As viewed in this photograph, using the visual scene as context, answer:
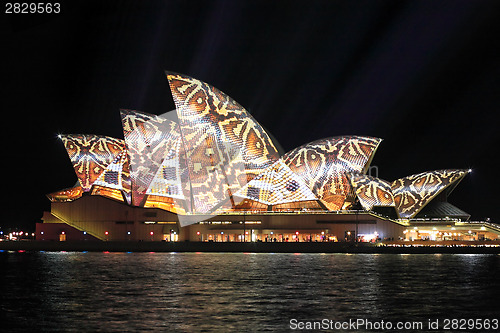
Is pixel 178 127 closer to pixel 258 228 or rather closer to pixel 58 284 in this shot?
pixel 258 228

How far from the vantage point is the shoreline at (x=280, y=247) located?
71312mm

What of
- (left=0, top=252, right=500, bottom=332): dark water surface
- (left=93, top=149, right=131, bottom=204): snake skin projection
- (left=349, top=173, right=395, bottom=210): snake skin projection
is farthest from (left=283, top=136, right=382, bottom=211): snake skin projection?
(left=0, top=252, right=500, bottom=332): dark water surface

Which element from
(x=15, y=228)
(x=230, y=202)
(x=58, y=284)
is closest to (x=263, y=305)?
(x=58, y=284)

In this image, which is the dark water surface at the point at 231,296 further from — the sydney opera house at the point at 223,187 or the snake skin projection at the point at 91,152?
the snake skin projection at the point at 91,152

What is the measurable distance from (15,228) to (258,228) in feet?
146

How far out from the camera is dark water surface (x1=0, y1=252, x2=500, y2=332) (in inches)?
974

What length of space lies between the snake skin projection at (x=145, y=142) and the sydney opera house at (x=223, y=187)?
0.36 ft

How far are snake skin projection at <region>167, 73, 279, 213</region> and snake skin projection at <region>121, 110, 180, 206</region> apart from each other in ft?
9.89

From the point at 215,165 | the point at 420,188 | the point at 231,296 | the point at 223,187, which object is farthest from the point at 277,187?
the point at 231,296

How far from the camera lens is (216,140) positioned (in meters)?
72.4

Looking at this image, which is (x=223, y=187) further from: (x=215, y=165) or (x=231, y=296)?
(x=231, y=296)

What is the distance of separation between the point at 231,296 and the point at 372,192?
4886 centimetres

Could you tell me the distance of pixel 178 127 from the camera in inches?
2928

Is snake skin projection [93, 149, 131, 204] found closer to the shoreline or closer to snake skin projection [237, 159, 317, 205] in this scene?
the shoreline
